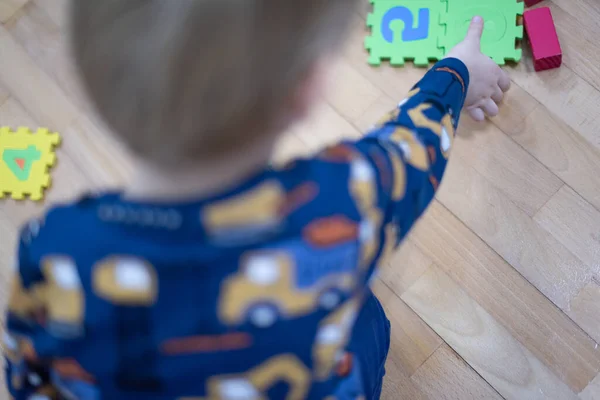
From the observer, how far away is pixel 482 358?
0.95 meters

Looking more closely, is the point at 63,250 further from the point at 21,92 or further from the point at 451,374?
the point at 21,92

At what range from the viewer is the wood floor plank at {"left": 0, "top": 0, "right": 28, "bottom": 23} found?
Answer: 1166 millimetres

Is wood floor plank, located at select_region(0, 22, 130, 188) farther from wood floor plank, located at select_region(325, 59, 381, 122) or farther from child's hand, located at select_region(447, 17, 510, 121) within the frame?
child's hand, located at select_region(447, 17, 510, 121)

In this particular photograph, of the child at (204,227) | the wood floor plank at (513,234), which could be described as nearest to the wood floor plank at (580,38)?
the wood floor plank at (513,234)

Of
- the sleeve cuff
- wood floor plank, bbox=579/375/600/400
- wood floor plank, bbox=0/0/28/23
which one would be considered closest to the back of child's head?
the sleeve cuff

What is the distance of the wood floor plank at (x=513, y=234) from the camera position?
0.97m

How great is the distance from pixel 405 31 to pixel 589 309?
0.57 metres

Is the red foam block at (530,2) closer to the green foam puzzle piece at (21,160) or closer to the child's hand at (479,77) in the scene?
the child's hand at (479,77)

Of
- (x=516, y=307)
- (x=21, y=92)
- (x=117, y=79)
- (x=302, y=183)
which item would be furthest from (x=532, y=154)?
(x=21, y=92)

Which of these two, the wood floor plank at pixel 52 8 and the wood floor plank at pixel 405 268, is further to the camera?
the wood floor plank at pixel 52 8

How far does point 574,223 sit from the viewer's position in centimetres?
100

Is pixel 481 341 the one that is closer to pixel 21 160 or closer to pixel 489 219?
pixel 489 219

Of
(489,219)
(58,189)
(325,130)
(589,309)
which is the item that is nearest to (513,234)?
(489,219)

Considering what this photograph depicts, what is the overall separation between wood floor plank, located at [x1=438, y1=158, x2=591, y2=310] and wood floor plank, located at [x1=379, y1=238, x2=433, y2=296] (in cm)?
10
